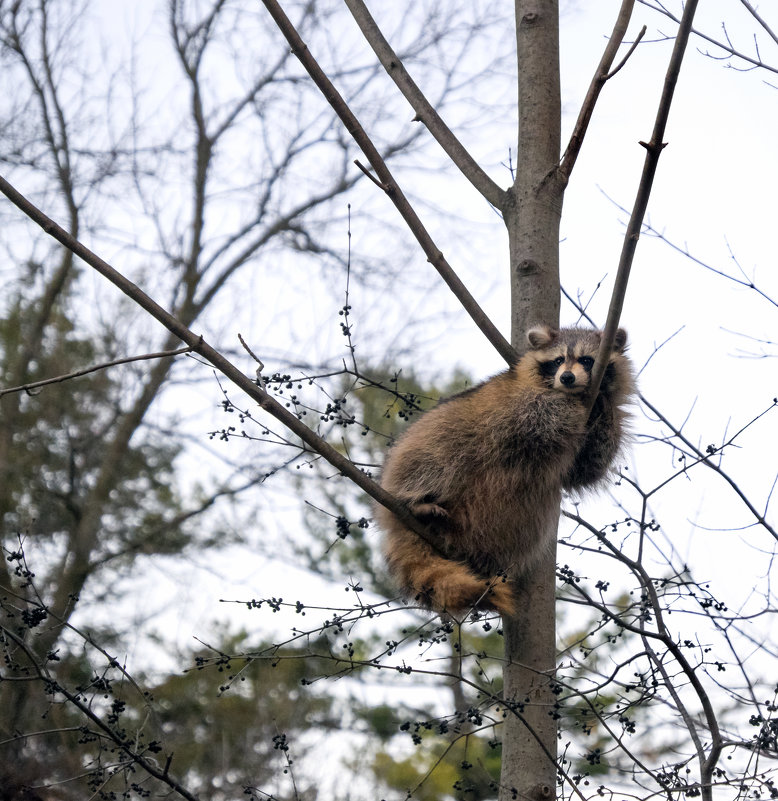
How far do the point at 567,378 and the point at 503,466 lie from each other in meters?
0.33

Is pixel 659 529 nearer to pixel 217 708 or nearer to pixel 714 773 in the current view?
pixel 714 773

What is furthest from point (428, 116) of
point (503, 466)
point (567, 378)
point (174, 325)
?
point (174, 325)

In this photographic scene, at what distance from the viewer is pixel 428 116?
3.17 meters

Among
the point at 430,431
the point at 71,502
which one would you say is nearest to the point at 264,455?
the point at 71,502

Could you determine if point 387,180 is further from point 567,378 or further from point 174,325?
point 567,378

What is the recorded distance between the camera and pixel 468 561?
10.1 ft

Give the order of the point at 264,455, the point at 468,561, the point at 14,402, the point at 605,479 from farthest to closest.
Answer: the point at 14,402
the point at 264,455
the point at 605,479
the point at 468,561

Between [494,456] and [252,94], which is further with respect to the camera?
[252,94]

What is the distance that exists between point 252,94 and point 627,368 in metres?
6.72

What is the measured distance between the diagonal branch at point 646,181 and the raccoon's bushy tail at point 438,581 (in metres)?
0.71

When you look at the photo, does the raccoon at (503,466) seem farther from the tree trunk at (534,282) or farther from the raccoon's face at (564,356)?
the tree trunk at (534,282)

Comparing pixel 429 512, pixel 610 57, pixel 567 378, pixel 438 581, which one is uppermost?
pixel 610 57

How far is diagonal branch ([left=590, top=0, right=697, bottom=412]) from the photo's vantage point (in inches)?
77.0

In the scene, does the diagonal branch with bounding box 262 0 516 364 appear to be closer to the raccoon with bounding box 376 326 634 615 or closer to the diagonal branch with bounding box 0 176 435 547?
the raccoon with bounding box 376 326 634 615
